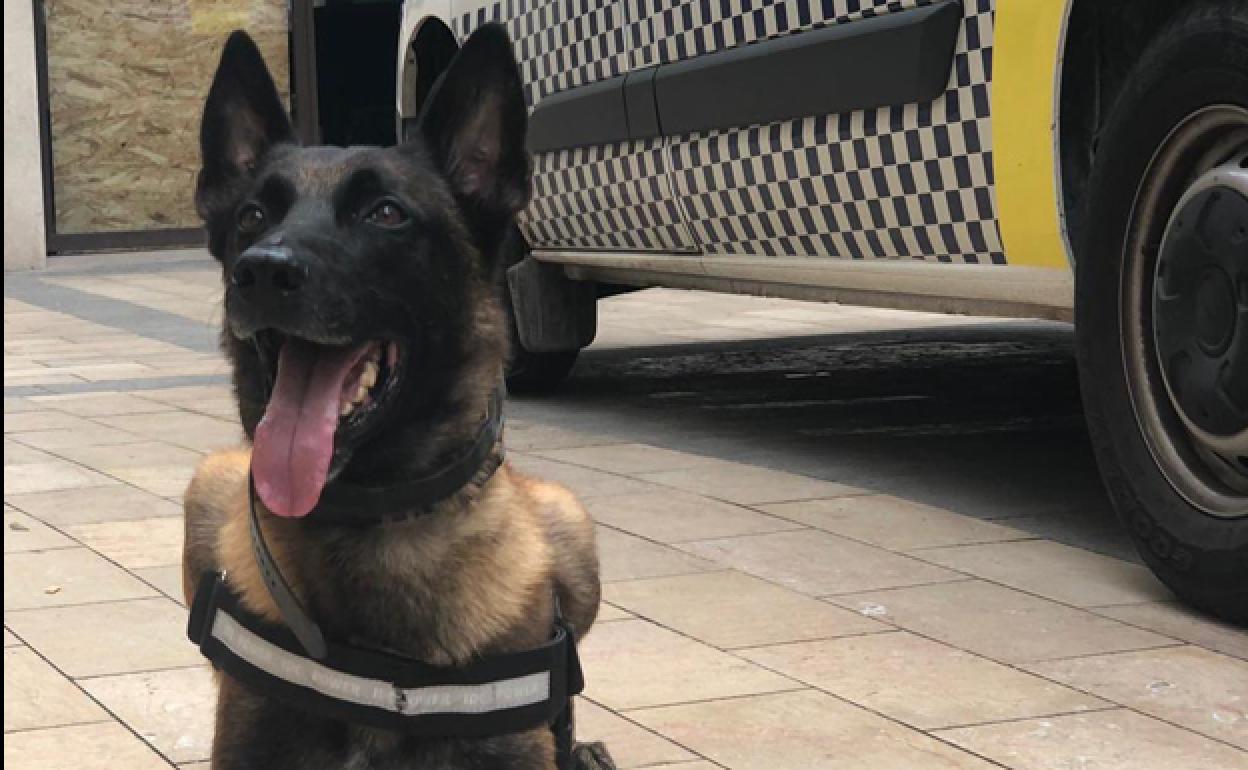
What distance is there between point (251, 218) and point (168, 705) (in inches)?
49.9

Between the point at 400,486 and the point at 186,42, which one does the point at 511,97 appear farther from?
the point at 186,42

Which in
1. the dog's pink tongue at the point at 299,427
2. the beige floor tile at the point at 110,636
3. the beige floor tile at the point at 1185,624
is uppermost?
the dog's pink tongue at the point at 299,427

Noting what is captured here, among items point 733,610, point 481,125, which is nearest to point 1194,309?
point 733,610

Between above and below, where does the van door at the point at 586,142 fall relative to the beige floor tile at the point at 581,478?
above

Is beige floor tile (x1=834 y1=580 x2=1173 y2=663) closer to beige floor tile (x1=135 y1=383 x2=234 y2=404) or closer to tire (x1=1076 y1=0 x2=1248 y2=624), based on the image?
tire (x1=1076 y1=0 x2=1248 y2=624)

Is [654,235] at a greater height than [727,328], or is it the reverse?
[654,235]

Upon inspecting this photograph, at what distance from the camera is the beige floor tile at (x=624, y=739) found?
11.3 feet

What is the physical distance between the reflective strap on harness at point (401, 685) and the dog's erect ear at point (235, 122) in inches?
25.8

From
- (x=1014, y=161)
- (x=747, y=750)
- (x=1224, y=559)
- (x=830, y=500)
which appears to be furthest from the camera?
(x=830, y=500)

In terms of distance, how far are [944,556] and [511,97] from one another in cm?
226

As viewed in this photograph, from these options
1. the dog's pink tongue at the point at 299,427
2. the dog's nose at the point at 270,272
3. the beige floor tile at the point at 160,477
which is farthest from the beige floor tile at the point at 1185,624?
the beige floor tile at the point at 160,477

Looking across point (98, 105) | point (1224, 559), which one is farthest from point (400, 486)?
point (98, 105)

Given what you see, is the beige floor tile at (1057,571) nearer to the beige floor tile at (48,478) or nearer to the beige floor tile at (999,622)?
the beige floor tile at (999,622)

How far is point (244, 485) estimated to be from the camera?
9.81ft
